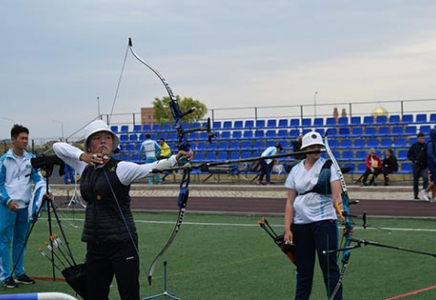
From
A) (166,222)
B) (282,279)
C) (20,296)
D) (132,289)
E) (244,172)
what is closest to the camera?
(20,296)

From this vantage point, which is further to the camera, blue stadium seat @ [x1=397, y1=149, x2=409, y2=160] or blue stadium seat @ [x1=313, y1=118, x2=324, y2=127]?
blue stadium seat @ [x1=313, y1=118, x2=324, y2=127]

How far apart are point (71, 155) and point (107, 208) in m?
0.74

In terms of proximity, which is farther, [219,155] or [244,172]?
[219,155]

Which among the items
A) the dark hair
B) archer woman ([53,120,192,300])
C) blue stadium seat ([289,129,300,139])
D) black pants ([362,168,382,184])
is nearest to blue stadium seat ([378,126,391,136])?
blue stadium seat ([289,129,300,139])

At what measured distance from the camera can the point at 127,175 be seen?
659 cm

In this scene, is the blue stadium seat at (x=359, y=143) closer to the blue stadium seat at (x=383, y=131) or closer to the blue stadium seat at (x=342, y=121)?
the blue stadium seat at (x=383, y=131)

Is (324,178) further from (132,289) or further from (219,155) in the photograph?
(219,155)

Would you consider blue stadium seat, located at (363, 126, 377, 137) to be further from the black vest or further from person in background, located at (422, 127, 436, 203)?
the black vest

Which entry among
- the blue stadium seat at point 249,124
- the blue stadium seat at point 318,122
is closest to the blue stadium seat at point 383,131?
the blue stadium seat at point 318,122

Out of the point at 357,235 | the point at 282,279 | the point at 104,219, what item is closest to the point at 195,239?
the point at 357,235

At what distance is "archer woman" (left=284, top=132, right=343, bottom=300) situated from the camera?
7664 millimetres

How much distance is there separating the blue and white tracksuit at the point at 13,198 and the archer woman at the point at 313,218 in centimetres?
400

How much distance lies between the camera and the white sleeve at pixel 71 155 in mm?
7009

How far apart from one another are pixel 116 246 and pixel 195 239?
27.3ft
